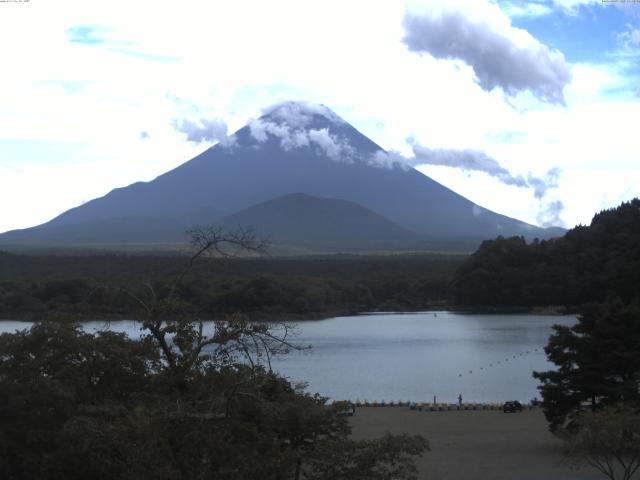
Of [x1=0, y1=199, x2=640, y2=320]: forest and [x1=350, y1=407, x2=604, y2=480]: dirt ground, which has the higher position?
[x1=0, y1=199, x2=640, y2=320]: forest

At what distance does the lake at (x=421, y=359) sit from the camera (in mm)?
24045

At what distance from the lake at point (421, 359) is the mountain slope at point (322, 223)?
66.4 metres

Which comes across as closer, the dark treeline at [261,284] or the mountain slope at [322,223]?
the dark treeline at [261,284]

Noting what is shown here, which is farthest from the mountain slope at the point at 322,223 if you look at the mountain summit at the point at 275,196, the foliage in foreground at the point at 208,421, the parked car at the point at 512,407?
the foliage in foreground at the point at 208,421

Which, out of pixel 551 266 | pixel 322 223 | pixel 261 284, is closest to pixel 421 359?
pixel 261 284

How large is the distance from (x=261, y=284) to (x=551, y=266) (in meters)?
18.7

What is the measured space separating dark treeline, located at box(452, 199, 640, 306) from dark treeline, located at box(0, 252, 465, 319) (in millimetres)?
3394

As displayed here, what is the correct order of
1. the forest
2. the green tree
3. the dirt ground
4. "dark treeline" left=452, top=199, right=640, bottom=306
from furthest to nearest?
"dark treeline" left=452, top=199, right=640, bottom=306 → the forest → the green tree → the dirt ground

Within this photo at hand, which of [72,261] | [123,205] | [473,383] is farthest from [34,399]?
[123,205]

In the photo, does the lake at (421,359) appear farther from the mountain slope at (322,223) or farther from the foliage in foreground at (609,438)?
the mountain slope at (322,223)

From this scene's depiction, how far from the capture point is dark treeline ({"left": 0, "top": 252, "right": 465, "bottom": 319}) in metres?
45.8

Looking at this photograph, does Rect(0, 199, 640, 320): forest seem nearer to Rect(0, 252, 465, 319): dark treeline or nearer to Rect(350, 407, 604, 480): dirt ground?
Rect(0, 252, 465, 319): dark treeline

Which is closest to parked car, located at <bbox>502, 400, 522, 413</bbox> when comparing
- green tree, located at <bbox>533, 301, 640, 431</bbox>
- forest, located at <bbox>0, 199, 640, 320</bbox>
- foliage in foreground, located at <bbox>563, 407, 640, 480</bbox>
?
green tree, located at <bbox>533, 301, 640, 431</bbox>

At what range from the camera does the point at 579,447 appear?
1026 cm
